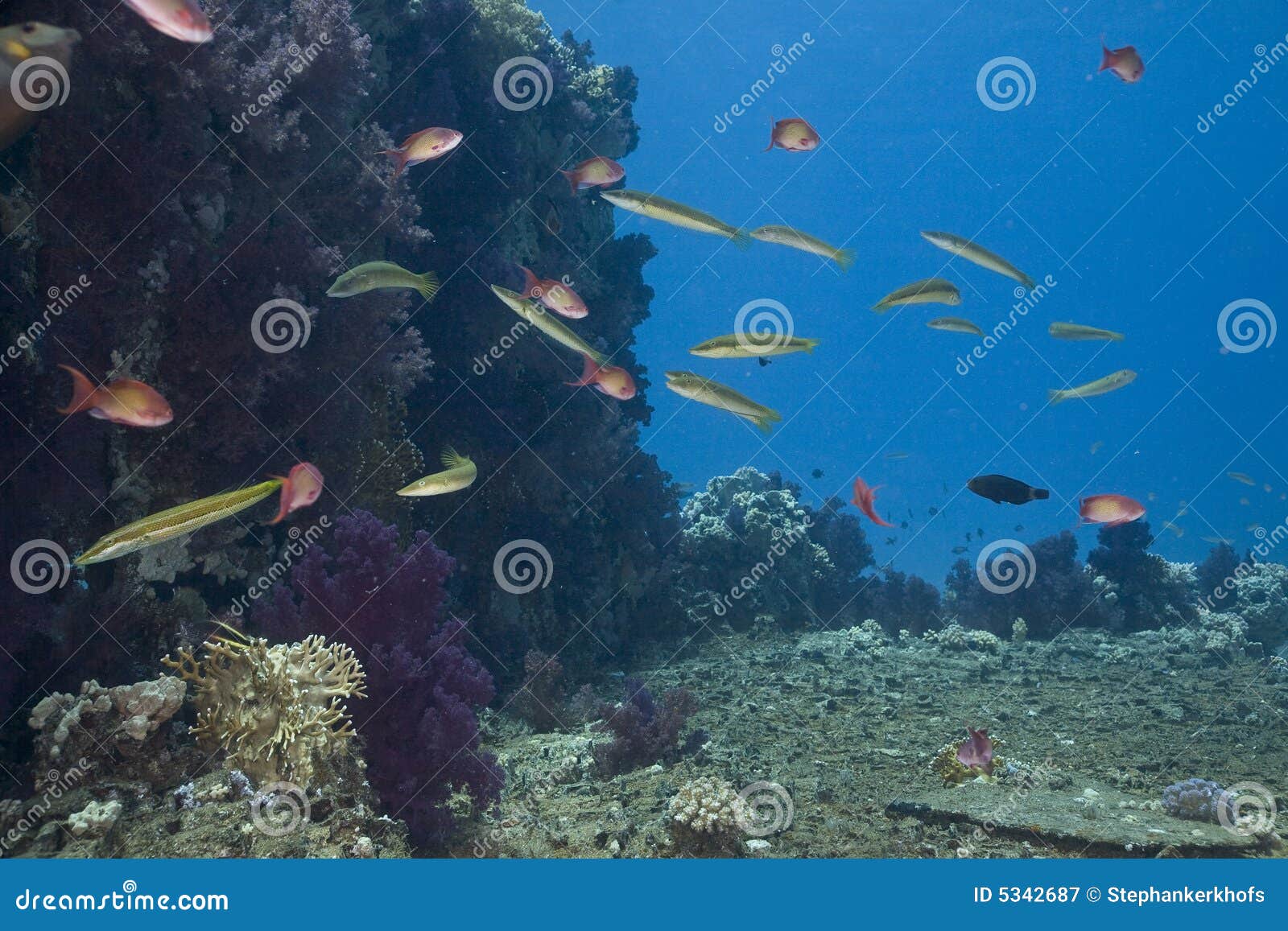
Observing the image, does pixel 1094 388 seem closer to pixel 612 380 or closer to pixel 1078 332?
pixel 1078 332

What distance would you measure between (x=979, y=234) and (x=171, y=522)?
422 ft

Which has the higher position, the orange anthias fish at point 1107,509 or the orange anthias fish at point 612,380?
the orange anthias fish at point 1107,509

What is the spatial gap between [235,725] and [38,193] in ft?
13.5

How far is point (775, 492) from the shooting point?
14.4 meters

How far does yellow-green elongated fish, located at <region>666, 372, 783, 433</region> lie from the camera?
16.5 ft

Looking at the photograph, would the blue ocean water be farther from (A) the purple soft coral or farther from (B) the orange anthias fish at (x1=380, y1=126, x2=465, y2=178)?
(A) the purple soft coral

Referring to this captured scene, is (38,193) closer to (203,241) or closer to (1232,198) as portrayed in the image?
(203,241)

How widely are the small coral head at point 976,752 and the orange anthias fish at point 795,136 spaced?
5096 mm

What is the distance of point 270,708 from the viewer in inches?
153

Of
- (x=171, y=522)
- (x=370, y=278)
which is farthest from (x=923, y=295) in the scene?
(x=171, y=522)

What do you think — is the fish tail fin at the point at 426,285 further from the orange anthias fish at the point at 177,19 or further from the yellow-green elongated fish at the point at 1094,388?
the yellow-green elongated fish at the point at 1094,388

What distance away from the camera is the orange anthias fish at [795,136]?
18.8 ft

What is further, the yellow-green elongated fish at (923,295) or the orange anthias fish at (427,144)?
the yellow-green elongated fish at (923,295)

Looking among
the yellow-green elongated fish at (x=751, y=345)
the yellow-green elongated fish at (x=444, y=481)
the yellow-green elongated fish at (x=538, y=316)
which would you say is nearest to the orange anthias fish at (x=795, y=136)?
the yellow-green elongated fish at (x=751, y=345)
